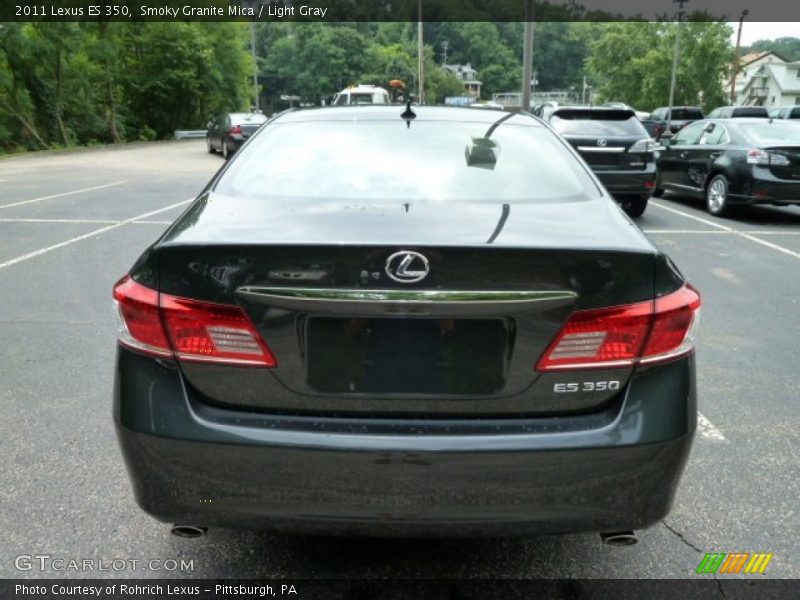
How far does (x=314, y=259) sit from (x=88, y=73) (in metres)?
35.1

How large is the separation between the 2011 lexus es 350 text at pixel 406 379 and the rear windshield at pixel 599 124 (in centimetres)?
909

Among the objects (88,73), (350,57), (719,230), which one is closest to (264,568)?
(719,230)

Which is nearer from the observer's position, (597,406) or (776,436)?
(597,406)

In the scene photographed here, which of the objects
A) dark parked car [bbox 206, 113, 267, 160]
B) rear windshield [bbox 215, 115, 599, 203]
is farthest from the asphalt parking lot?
dark parked car [bbox 206, 113, 267, 160]

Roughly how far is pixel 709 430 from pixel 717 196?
328 inches

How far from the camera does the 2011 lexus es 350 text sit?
197 cm

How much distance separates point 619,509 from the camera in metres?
2.07

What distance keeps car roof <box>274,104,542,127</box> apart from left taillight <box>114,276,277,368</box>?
1.58 meters

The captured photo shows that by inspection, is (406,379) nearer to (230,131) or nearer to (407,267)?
(407,267)

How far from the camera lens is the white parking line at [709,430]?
3605 mm

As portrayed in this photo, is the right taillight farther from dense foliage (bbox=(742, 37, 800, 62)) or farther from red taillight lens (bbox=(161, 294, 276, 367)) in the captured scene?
dense foliage (bbox=(742, 37, 800, 62))

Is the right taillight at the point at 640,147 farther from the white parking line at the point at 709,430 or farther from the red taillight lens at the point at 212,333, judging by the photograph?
the red taillight lens at the point at 212,333

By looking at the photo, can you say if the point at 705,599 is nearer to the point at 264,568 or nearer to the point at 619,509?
the point at 619,509

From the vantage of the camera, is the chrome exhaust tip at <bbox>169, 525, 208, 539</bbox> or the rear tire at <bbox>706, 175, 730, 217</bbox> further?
the rear tire at <bbox>706, 175, 730, 217</bbox>
